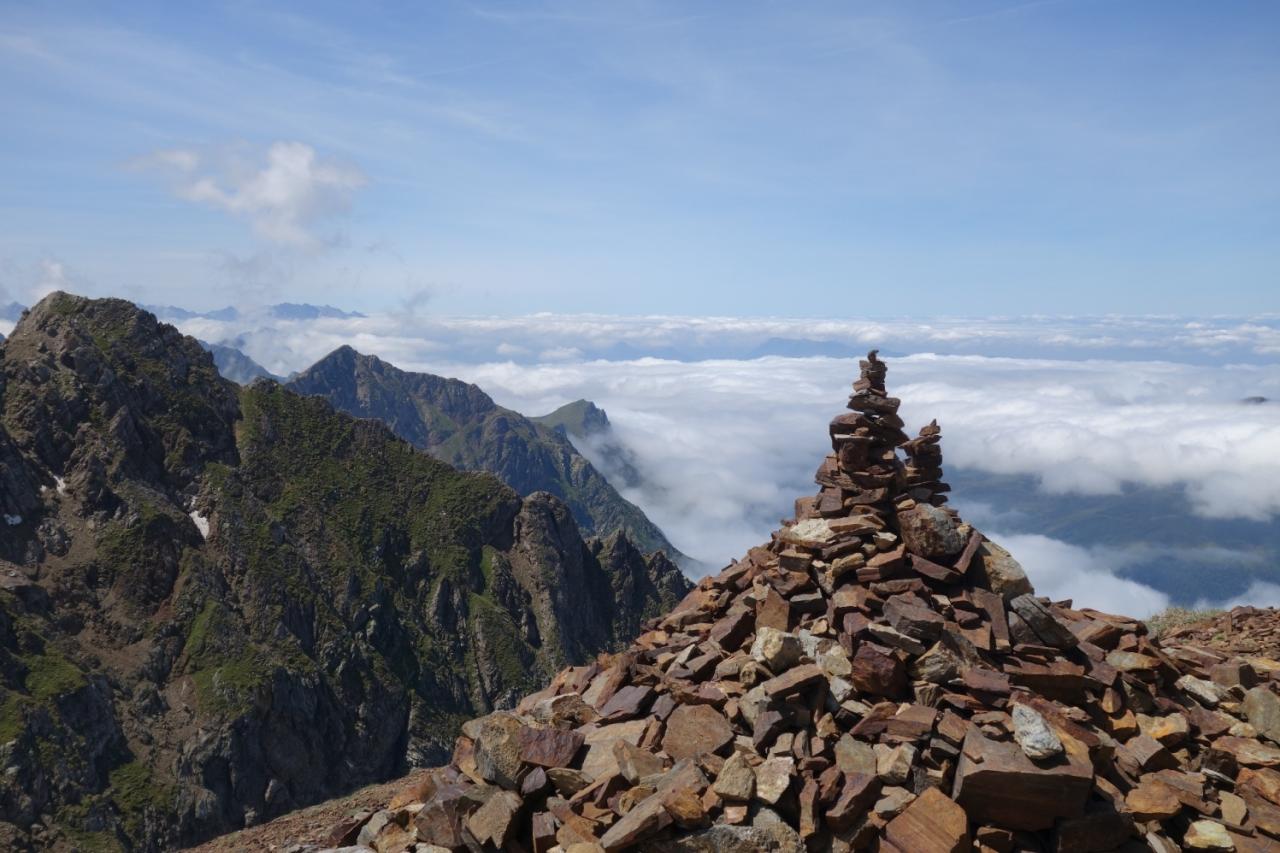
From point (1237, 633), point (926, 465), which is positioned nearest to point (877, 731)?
point (926, 465)

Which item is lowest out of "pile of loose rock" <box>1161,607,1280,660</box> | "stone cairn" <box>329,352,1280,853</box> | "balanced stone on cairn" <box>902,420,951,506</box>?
"pile of loose rock" <box>1161,607,1280,660</box>

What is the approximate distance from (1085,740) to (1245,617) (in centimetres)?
2177

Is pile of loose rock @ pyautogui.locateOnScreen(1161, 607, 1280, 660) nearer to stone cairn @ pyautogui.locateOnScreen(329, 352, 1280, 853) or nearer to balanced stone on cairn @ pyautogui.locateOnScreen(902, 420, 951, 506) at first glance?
stone cairn @ pyautogui.locateOnScreen(329, 352, 1280, 853)

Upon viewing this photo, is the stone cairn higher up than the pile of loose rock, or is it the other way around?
the stone cairn

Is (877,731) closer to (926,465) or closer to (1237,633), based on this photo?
(926,465)

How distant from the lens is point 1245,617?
32.4 metres

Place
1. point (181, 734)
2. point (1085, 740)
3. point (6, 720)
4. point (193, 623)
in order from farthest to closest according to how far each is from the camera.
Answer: point (193, 623) → point (181, 734) → point (6, 720) → point (1085, 740)

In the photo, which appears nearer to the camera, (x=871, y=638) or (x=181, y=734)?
(x=871, y=638)

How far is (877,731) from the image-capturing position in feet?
55.4

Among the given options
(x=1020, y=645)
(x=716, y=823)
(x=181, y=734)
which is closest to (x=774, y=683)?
(x=716, y=823)

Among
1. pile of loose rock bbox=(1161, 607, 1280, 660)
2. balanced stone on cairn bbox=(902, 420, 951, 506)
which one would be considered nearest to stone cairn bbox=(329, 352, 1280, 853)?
balanced stone on cairn bbox=(902, 420, 951, 506)

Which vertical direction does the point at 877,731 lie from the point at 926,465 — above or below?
below

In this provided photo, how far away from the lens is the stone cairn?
1527 cm

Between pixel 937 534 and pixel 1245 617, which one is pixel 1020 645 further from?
pixel 1245 617
